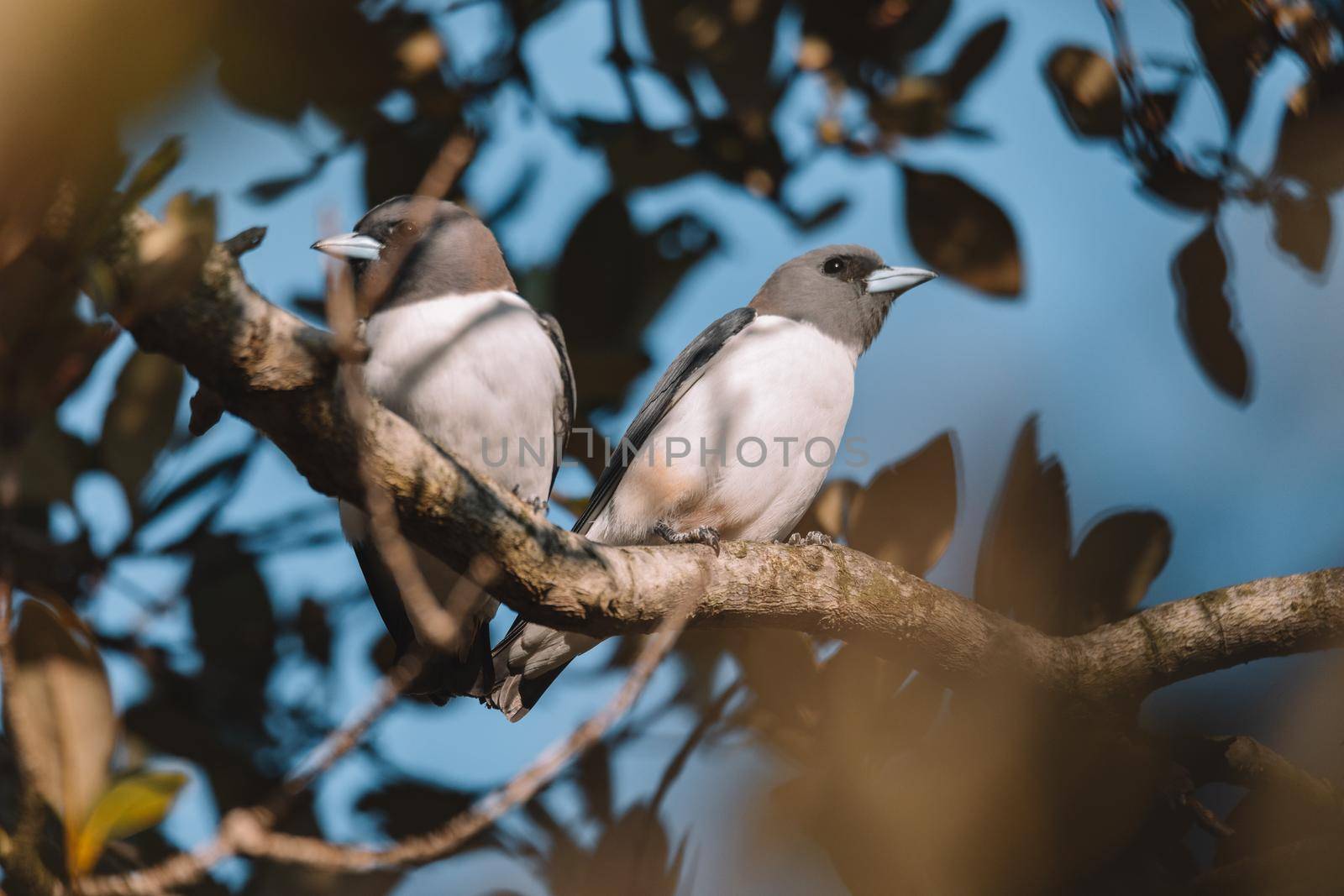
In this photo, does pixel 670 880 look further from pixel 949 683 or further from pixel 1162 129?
pixel 1162 129

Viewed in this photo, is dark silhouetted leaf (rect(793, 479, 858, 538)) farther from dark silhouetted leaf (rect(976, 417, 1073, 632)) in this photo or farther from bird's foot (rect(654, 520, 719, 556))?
dark silhouetted leaf (rect(976, 417, 1073, 632))

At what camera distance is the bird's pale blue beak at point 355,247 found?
14.2ft

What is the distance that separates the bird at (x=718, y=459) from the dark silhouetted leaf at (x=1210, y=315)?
4.41 ft

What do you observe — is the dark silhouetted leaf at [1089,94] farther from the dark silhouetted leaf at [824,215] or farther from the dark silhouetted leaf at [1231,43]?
the dark silhouetted leaf at [824,215]

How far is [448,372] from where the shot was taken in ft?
13.1

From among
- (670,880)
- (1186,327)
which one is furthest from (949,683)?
(1186,327)

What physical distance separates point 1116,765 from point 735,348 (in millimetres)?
2314

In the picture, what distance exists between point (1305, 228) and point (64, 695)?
A: 3.86 metres

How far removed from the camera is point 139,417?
3.66m

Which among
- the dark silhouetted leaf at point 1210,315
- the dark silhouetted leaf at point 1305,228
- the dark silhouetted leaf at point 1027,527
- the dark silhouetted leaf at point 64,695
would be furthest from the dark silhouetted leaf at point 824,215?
the dark silhouetted leaf at point 64,695

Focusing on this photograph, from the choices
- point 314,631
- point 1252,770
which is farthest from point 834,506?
point 314,631

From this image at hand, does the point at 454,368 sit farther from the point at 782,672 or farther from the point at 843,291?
the point at 843,291

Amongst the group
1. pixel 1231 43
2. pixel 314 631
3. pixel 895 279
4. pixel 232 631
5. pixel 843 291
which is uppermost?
pixel 1231 43

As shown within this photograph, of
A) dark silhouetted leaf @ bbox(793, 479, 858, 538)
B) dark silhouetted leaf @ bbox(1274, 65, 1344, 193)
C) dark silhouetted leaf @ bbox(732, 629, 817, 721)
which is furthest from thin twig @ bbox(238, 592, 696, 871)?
dark silhouetted leaf @ bbox(1274, 65, 1344, 193)
